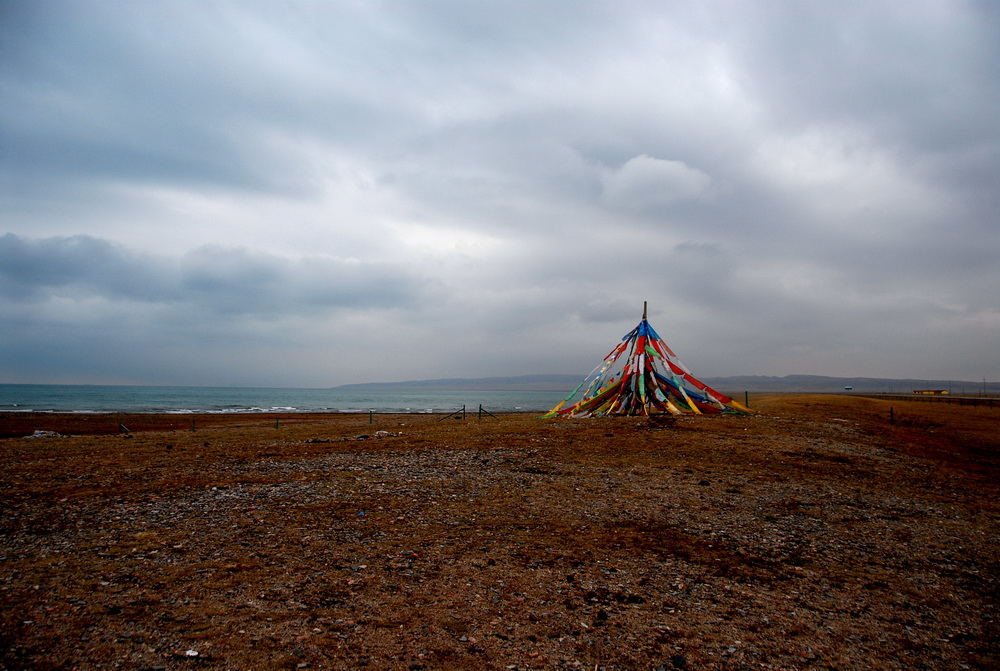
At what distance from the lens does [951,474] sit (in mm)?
14508

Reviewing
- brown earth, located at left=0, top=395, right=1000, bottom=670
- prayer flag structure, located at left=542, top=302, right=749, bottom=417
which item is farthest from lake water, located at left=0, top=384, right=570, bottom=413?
brown earth, located at left=0, top=395, right=1000, bottom=670

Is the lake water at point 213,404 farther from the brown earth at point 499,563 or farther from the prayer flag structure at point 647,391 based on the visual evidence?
the brown earth at point 499,563

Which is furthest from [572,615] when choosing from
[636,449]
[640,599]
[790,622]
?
[636,449]

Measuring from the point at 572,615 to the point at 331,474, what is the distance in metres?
8.81

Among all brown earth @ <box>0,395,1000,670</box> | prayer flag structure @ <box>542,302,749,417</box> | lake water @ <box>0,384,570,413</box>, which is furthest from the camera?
lake water @ <box>0,384,570,413</box>

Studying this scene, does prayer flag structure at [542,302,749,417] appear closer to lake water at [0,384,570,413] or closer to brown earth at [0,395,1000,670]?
brown earth at [0,395,1000,670]

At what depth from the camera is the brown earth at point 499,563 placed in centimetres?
535

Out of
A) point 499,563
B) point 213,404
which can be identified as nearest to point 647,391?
point 499,563

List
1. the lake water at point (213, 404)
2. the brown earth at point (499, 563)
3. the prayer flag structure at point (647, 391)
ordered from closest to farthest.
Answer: the brown earth at point (499, 563)
the prayer flag structure at point (647, 391)
the lake water at point (213, 404)

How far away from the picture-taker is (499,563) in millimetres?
7539

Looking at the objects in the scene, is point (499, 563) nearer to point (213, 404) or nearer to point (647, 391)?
point (647, 391)

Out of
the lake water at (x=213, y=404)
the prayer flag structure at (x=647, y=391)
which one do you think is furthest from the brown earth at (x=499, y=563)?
the lake water at (x=213, y=404)

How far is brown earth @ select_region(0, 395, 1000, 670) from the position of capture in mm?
→ 5348

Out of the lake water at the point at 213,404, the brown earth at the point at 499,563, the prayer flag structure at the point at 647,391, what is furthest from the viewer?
the lake water at the point at 213,404
